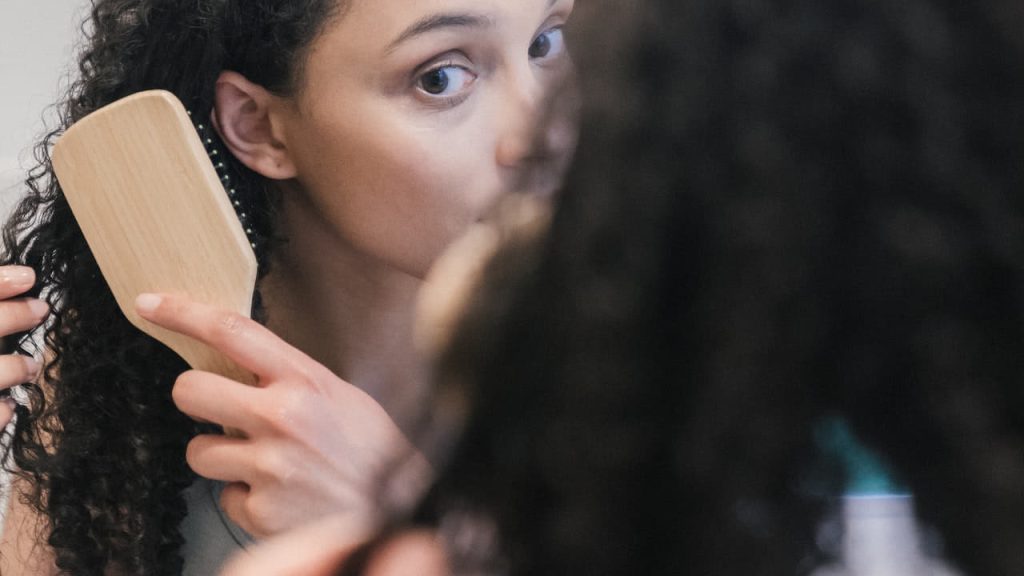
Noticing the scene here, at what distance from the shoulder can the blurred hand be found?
0.16m

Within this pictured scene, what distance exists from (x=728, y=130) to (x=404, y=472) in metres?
0.16

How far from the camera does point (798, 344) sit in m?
0.28

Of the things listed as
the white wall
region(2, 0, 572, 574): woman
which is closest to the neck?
region(2, 0, 572, 574): woman

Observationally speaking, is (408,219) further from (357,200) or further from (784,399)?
(784,399)

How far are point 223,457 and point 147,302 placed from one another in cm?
10

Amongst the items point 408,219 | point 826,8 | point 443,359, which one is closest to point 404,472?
point 443,359

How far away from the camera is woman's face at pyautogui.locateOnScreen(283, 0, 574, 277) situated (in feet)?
2.23

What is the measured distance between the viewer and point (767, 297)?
0.27m

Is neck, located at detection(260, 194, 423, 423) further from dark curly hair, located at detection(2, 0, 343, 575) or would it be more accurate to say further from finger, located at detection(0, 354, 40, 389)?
finger, located at detection(0, 354, 40, 389)

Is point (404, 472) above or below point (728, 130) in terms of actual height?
below

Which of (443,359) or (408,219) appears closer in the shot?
(443,359)

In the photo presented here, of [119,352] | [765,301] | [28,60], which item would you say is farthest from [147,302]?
[28,60]

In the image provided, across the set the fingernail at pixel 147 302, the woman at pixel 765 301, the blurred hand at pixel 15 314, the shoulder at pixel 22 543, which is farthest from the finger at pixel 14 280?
the woman at pixel 765 301

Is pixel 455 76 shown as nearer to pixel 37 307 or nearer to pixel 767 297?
pixel 37 307
